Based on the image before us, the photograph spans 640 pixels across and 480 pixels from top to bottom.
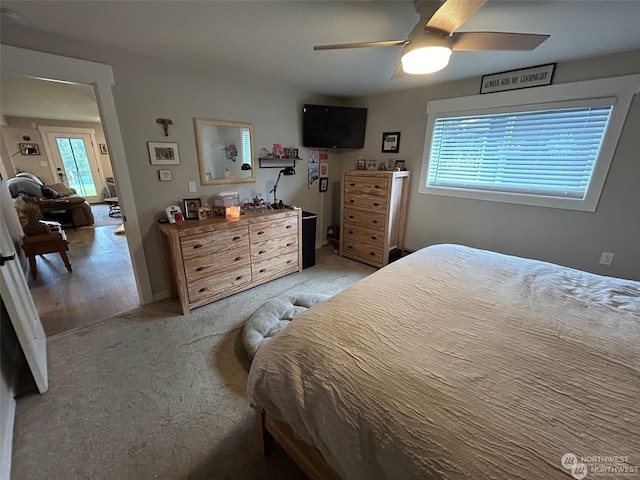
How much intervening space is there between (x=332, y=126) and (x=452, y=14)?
7.78ft

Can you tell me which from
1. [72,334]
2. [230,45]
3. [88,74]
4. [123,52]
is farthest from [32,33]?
[72,334]

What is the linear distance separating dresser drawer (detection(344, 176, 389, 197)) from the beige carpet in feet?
6.88

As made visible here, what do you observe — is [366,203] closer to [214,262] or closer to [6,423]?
[214,262]

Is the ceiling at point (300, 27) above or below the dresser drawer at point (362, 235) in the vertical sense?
above

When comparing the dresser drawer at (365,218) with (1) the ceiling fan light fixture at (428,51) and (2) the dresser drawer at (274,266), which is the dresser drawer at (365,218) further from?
(1) the ceiling fan light fixture at (428,51)

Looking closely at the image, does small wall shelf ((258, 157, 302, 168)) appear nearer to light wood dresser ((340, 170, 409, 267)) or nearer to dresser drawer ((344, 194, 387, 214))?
light wood dresser ((340, 170, 409, 267))

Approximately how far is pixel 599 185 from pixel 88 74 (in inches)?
168

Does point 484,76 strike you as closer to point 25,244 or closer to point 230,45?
point 230,45

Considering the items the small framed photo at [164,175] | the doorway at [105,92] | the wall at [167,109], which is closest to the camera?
the doorway at [105,92]

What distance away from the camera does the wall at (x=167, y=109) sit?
203 cm

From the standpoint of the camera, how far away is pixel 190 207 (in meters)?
2.56

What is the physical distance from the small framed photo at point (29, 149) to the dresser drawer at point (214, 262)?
A: 26.8 feet

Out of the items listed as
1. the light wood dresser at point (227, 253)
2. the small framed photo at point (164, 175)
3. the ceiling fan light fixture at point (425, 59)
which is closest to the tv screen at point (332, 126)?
the light wood dresser at point (227, 253)

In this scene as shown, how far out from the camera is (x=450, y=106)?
2854 mm
